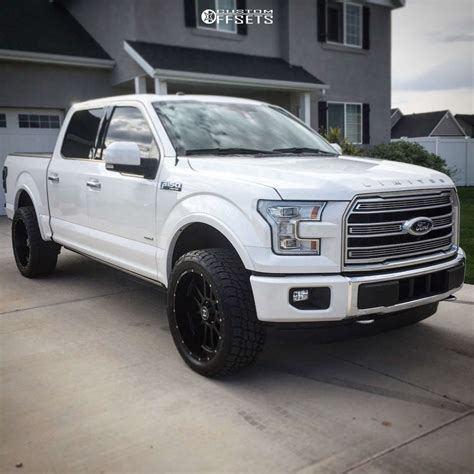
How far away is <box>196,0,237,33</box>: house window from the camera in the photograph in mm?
15141

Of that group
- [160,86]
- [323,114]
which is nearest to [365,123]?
[323,114]

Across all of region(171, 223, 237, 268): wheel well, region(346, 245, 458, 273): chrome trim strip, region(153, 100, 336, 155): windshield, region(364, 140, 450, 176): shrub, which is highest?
region(153, 100, 336, 155): windshield

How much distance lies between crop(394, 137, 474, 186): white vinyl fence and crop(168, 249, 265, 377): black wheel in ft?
56.7

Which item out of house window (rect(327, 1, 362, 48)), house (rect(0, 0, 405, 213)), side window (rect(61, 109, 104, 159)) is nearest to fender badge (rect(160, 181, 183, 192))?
side window (rect(61, 109, 104, 159))

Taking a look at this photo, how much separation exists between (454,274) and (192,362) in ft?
6.16

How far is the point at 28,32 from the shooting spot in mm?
14250

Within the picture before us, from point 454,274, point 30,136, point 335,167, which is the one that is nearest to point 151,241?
point 335,167

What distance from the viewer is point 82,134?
19.3 ft

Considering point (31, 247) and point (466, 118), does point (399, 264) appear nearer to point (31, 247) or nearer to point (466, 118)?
point (31, 247)

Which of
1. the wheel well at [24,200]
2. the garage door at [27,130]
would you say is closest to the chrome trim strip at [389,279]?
the wheel well at [24,200]

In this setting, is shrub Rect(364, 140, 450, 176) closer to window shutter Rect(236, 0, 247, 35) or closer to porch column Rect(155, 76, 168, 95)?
window shutter Rect(236, 0, 247, 35)

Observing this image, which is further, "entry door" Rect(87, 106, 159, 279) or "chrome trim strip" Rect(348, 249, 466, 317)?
"entry door" Rect(87, 106, 159, 279)

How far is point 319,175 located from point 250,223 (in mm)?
548

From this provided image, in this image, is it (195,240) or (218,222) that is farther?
(195,240)
